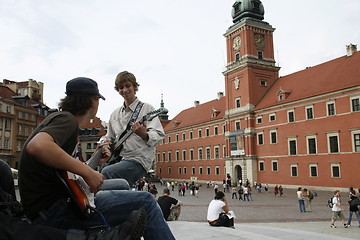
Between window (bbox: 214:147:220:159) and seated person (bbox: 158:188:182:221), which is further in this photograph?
window (bbox: 214:147:220:159)

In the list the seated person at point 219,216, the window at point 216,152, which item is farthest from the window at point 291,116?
the seated person at point 219,216

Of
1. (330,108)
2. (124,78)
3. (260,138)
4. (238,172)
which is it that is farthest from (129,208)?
(238,172)

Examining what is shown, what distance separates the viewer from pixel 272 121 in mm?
37375

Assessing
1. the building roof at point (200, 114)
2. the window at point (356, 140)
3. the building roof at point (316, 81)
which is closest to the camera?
the window at point (356, 140)

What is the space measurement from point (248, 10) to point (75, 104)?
45.4 m

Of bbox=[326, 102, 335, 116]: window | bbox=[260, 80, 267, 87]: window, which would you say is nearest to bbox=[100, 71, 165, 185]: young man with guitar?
bbox=[326, 102, 335, 116]: window

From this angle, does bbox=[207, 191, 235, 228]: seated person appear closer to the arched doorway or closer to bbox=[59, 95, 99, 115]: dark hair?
bbox=[59, 95, 99, 115]: dark hair

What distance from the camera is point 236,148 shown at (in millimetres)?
41656

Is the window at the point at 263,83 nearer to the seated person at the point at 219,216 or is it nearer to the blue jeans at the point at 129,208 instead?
the seated person at the point at 219,216

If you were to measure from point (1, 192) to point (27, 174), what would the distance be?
0.82 metres

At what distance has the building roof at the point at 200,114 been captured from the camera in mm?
50234

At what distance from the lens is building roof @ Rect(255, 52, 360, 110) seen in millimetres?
31391

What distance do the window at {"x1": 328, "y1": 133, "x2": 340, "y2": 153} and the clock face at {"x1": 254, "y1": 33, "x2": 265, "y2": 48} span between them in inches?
692

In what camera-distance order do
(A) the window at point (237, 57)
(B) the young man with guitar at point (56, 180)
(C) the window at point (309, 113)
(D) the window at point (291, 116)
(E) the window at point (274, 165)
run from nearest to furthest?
(B) the young man with guitar at point (56, 180), (C) the window at point (309, 113), (D) the window at point (291, 116), (E) the window at point (274, 165), (A) the window at point (237, 57)
